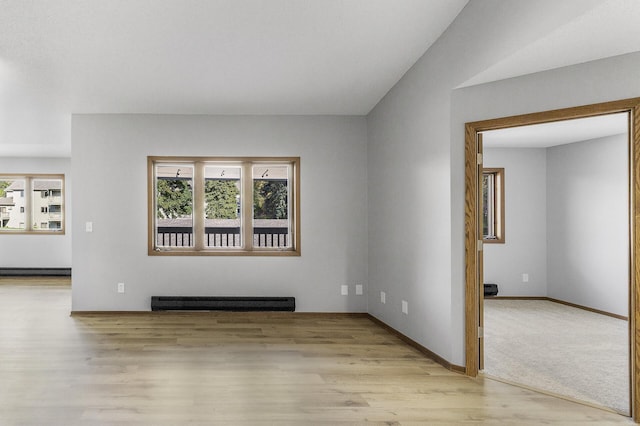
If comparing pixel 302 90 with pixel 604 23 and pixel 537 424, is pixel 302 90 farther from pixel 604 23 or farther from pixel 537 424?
pixel 537 424

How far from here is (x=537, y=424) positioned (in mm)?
3000

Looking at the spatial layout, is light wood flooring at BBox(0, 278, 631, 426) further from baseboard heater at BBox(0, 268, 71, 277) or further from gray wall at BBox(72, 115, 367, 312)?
baseboard heater at BBox(0, 268, 71, 277)

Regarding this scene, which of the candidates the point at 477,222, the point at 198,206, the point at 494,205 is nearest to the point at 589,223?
the point at 494,205

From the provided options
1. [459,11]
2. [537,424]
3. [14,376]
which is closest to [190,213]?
[14,376]

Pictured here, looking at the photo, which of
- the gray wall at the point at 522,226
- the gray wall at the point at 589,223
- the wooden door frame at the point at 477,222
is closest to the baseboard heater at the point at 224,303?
the wooden door frame at the point at 477,222

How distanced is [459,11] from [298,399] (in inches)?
116

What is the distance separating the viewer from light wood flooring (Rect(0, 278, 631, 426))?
3.12 m

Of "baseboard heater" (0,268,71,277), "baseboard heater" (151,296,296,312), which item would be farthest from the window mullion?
"baseboard heater" (0,268,71,277)

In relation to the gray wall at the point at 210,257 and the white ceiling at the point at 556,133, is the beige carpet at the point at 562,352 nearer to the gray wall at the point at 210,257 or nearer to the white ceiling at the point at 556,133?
the gray wall at the point at 210,257

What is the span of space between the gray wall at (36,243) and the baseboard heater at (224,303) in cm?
530

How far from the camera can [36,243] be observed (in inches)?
416

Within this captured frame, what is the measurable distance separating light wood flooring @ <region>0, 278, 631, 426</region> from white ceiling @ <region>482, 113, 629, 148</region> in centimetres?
286

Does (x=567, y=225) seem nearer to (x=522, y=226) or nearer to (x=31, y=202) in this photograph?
(x=522, y=226)

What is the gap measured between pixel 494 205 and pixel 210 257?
185 inches
